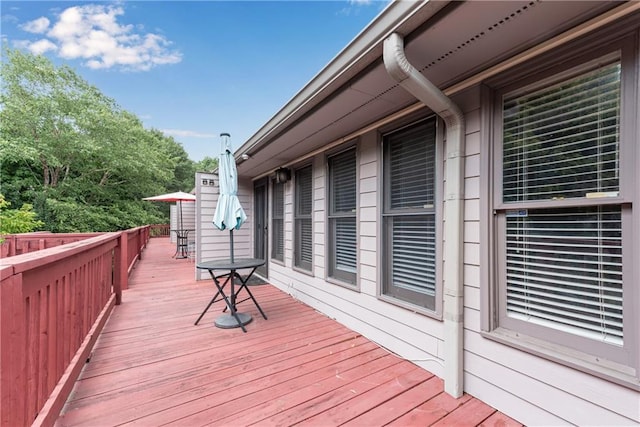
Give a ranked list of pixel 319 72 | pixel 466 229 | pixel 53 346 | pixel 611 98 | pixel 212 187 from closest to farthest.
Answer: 1. pixel 611 98
2. pixel 53 346
3. pixel 466 229
4. pixel 319 72
5. pixel 212 187

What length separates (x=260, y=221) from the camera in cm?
575

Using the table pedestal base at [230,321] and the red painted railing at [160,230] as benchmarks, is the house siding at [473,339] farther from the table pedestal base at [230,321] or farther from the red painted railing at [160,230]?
the red painted railing at [160,230]

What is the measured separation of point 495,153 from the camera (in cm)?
180

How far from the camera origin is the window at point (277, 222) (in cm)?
486

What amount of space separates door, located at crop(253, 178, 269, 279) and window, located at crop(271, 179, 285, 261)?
0.33m

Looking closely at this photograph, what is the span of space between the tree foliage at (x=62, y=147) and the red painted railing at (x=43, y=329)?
31.7ft

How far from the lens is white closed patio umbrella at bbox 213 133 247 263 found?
10.7 feet

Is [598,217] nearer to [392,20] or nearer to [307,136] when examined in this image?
[392,20]

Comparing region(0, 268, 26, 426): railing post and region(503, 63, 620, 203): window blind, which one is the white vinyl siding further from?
region(0, 268, 26, 426): railing post

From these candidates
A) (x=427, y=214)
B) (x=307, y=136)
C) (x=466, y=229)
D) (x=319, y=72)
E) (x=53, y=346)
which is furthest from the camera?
(x=307, y=136)

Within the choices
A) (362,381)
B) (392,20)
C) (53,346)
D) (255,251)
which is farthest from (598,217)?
(255,251)

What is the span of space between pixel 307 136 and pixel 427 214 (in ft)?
5.29

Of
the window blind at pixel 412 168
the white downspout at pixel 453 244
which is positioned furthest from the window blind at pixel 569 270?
the window blind at pixel 412 168

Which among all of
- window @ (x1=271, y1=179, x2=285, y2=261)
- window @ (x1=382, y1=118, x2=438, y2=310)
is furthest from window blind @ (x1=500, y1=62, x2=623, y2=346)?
window @ (x1=271, y1=179, x2=285, y2=261)
